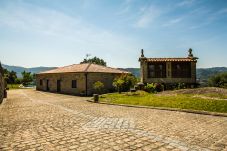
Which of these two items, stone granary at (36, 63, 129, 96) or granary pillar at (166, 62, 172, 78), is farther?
stone granary at (36, 63, 129, 96)

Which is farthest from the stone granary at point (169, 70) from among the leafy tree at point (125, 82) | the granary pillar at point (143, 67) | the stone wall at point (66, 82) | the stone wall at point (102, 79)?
the stone wall at point (66, 82)

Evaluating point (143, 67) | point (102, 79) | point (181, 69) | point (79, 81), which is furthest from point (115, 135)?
point (102, 79)

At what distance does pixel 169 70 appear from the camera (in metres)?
23.9

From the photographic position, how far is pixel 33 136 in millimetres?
6414

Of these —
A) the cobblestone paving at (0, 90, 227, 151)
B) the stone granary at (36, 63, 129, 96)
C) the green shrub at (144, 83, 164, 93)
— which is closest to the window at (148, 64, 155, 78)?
the green shrub at (144, 83, 164, 93)

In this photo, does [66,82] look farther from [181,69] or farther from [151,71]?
[181,69]

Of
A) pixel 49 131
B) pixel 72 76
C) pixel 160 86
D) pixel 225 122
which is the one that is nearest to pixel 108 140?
pixel 49 131

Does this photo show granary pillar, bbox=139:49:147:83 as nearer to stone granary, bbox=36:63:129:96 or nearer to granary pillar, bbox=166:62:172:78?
granary pillar, bbox=166:62:172:78

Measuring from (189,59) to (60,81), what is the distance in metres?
17.8

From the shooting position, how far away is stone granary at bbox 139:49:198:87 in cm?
2355

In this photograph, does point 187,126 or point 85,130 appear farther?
point 187,126

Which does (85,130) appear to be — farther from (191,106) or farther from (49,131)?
(191,106)

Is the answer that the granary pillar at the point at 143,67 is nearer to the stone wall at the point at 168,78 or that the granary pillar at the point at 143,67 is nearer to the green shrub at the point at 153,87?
the stone wall at the point at 168,78

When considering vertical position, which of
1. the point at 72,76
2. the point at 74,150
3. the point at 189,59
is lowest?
the point at 74,150
